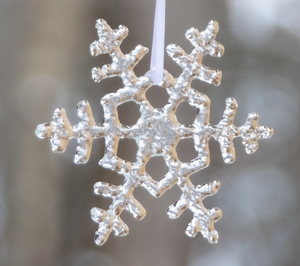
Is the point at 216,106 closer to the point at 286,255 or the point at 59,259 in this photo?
the point at 286,255

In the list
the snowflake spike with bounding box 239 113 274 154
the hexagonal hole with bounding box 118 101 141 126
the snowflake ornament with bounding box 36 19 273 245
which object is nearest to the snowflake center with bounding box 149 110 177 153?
the snowflake ornament with bounding box 36 19 273 245

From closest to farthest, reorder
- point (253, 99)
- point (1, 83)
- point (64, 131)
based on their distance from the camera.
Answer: point (64, 131) < point (1, 83) < point (253, 99)

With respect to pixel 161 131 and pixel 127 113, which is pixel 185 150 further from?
pixel 161 131

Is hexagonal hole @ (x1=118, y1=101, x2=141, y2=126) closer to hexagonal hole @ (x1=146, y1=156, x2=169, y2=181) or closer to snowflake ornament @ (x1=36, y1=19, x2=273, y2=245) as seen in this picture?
hexagonal hole @ (x1=146, y1=156, x2=169, y2=181)

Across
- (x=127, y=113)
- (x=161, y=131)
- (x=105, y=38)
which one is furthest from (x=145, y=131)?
(x=127, y=113)

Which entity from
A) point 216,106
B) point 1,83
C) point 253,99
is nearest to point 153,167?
point 216,106

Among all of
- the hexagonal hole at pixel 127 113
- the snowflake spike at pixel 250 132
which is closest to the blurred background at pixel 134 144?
the hexagonal hole at pixel 127 113
